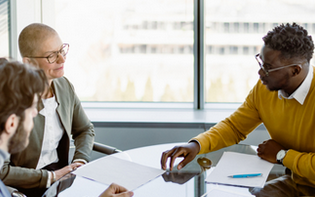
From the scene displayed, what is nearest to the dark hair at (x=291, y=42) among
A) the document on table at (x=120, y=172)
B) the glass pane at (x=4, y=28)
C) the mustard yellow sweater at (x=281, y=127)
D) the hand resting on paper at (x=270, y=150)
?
the mustard yellow sweater at (x=281, y=127)

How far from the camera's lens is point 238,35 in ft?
9.78

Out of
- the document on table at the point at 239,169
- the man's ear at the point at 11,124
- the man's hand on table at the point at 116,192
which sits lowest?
the document on table at the point at 239,169

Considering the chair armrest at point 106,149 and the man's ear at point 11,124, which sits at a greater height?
the man's ear at point 11,124

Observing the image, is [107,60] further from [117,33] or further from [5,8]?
[5,8]

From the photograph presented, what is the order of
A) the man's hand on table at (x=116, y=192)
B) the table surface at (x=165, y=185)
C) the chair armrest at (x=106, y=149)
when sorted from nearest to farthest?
the man's hand on table at (x=116, y=192), the table surface at (x=165, y=185), the chair armrest at (x=106, y=149)

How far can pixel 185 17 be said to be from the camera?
9.84 ft

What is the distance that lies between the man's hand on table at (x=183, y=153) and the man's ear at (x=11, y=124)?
2.51 ft

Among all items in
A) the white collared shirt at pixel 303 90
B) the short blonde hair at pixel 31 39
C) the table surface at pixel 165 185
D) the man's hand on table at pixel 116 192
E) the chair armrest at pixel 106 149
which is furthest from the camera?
the chair armrest at pixel 106 149

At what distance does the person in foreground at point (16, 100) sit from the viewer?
0.79 meters

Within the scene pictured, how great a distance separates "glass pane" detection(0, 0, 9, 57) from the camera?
8.73 ft

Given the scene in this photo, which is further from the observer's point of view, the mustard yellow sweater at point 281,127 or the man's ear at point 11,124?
the mustard yellow sweater at point 281,127

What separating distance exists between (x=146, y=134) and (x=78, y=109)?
914 millimetres

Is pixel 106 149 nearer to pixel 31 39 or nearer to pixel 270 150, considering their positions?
pixel 31 39

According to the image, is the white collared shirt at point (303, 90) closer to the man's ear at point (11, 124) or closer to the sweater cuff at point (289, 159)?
the sweater cuff at point (289, 159)
